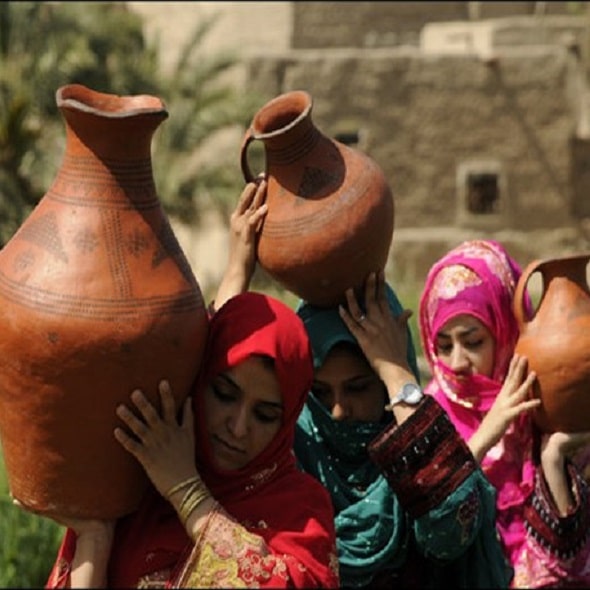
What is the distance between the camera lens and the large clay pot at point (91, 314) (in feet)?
9.29

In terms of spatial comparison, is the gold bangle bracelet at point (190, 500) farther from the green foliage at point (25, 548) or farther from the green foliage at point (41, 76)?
the green foliage at point (41, 76)

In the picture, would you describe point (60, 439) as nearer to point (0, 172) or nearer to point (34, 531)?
point (34, 531)

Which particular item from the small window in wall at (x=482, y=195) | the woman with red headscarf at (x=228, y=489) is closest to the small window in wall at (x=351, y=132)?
the small window in wall at (x=482, y=195)

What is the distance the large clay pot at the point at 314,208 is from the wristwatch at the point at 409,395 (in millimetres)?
237

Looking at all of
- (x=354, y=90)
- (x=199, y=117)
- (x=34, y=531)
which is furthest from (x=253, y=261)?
(x=354, y=90)

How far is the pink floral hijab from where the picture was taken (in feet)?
13.7

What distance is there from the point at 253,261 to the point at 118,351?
933 millimetres

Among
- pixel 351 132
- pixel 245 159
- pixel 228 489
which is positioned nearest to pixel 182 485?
pixel 228 489

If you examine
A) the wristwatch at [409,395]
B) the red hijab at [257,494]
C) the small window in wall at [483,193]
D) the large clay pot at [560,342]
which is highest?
the red hijab at [257,494]

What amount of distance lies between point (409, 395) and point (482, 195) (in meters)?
15.1

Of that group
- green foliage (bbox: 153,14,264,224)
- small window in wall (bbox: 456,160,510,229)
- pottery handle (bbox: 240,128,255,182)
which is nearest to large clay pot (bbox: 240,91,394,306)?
pottery handle (bbox: 240,128,255,182)

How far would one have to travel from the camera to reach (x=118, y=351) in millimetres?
2832

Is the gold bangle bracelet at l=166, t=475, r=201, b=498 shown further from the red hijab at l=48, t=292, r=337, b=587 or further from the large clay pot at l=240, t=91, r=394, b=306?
the large clay pot at l=240, t=91, r=394, b=306

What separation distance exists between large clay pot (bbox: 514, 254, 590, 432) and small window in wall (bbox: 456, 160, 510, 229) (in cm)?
1441
